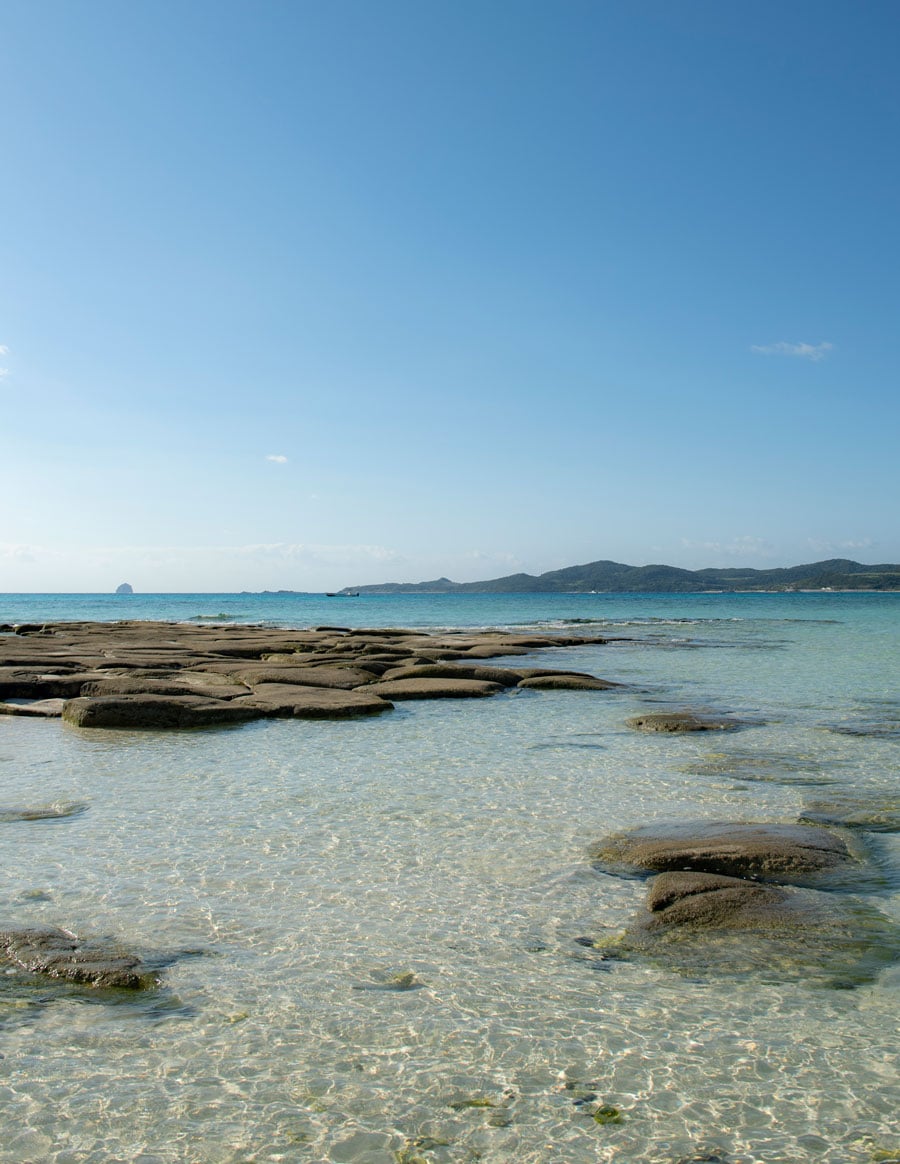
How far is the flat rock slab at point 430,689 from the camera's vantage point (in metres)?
15.9

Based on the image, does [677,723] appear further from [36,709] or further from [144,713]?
[36,709]

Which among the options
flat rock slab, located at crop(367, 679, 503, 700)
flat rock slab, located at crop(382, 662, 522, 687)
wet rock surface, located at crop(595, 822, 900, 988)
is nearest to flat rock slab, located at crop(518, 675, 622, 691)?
flat rock slab, located at crop(382, 662, 522, 687)

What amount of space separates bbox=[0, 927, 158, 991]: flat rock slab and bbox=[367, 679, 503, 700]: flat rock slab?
10574mm

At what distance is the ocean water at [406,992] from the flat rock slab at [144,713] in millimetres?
2296

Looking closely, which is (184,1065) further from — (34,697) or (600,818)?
(34,697)

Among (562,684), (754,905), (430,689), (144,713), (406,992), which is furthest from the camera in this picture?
(562,684)

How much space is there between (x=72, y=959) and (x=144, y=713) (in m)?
8.24

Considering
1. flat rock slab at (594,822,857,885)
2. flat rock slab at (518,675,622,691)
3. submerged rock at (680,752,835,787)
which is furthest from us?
flat rock slab at (518,675,622,691)

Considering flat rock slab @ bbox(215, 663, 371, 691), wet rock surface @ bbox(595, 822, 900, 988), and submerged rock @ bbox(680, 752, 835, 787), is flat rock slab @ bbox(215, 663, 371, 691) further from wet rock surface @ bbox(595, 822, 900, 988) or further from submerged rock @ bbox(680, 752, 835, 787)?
wet rock surface @ bbox(595, 822, 900, 988)

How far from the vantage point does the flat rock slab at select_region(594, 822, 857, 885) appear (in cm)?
656

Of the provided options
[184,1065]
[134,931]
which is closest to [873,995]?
[184,1065]

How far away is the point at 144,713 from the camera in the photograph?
41.6 ft

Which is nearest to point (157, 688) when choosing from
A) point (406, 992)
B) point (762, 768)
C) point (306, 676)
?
point (306, 676)

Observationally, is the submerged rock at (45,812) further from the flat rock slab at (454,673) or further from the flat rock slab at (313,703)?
the flat rock slab at (454,673)
